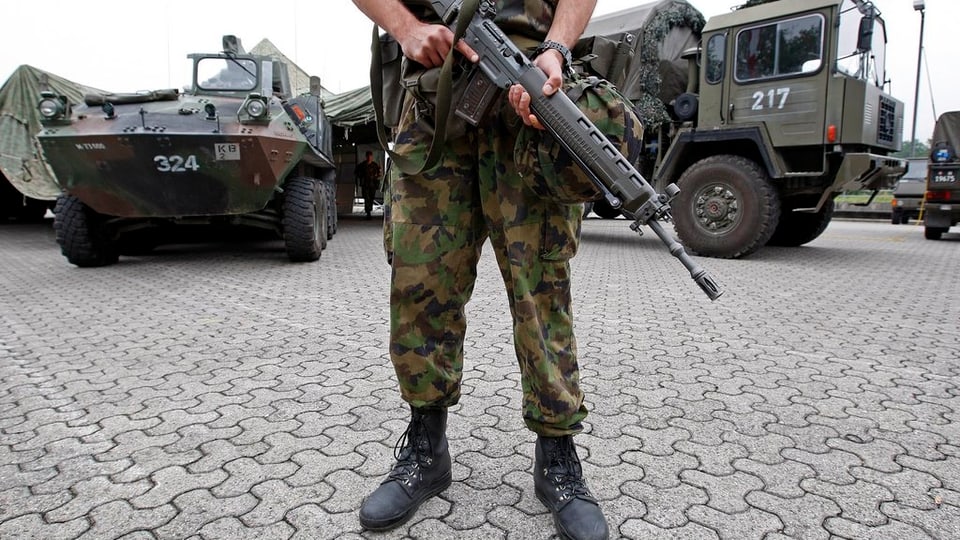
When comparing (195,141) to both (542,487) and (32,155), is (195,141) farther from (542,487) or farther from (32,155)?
(32,155)

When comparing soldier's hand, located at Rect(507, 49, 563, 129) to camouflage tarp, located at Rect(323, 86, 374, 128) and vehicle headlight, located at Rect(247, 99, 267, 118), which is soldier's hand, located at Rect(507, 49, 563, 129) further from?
camouflage tarp, located at Rect(323, 86, 374, 128)

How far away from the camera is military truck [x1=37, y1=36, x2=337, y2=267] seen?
17.2ft

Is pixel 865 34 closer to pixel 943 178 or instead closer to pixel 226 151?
pixel 943 178

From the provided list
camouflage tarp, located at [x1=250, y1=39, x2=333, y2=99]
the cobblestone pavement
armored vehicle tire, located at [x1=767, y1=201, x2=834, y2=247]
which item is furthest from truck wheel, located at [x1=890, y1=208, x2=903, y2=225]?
camouflage tarp, located at [x1=250, y1=39, x2=333, y2=99]

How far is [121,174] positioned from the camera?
5.36 m

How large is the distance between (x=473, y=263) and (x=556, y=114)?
46 cm

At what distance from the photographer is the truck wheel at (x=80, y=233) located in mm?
5930

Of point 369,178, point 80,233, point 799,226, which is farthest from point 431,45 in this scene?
point 369,178

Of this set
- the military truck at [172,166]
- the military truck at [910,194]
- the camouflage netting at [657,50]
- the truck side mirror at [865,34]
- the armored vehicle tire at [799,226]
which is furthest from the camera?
the military truck at [910,194]

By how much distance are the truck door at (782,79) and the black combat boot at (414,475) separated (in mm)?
5939

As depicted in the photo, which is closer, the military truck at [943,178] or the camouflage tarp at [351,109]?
the military truck at [943,178]

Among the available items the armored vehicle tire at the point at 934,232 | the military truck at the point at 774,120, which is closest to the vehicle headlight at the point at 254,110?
the military truck at the point at 774,120

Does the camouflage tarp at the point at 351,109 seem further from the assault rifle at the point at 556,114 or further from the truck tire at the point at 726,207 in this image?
the assault rifle at the point at 556,114

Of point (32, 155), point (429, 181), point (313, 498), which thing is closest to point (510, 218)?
point (429, 181)
